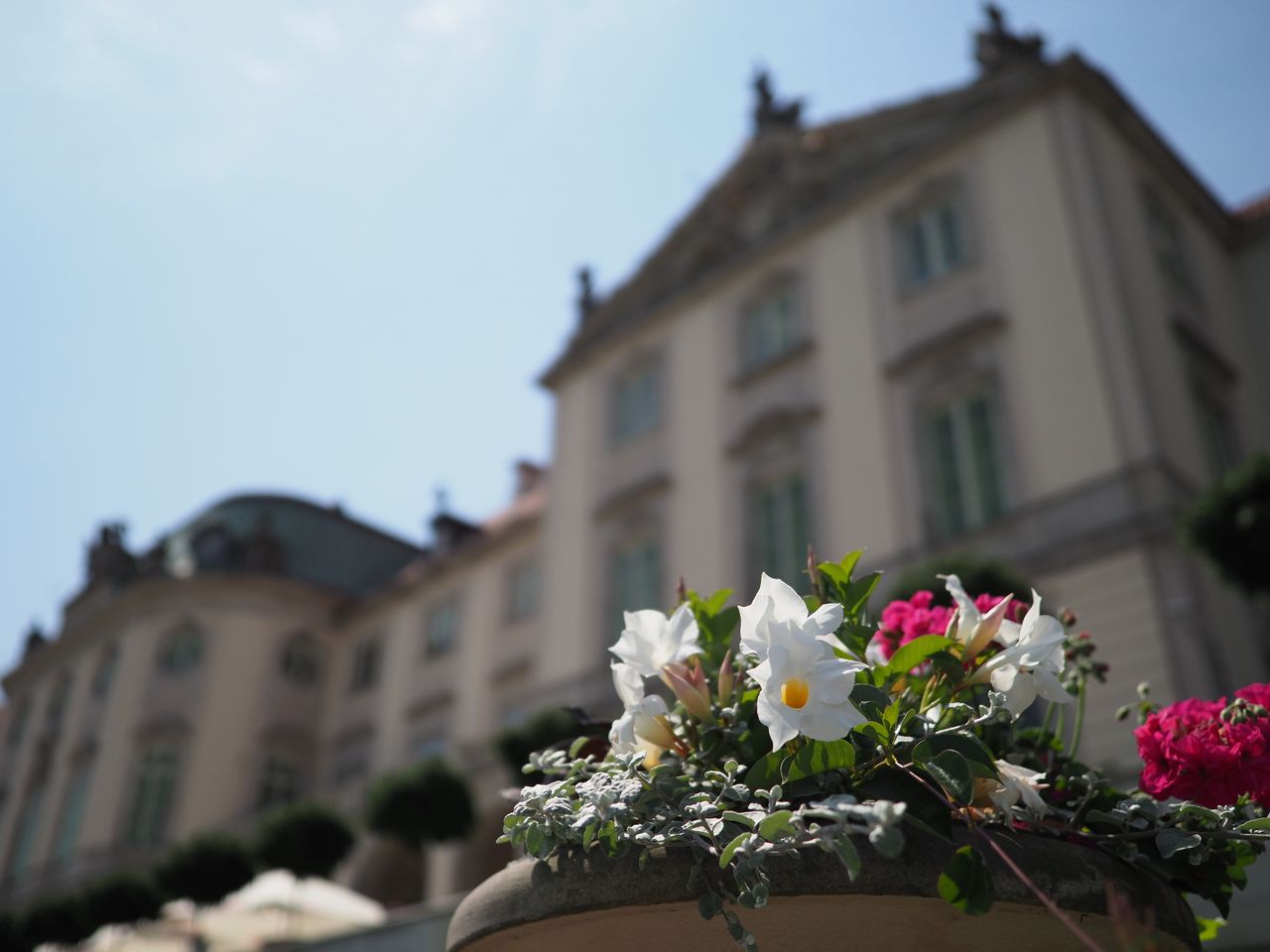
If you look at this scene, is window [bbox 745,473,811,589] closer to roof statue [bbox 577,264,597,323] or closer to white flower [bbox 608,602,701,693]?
roof statue [bbox 577,264,597,323]

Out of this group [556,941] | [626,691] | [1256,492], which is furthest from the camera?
[1256,492]

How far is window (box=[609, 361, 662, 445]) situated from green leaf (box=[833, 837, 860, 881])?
664 inches

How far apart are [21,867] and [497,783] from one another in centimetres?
1470

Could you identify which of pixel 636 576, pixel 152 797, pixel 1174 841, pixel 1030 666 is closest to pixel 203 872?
pixel 636 576

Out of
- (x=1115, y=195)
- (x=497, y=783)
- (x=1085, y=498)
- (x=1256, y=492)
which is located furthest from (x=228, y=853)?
(x=1115, y=195)

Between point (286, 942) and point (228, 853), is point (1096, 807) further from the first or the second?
point (228, 853)

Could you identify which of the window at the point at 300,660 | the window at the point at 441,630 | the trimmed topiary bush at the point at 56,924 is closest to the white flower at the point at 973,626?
the trimmed topiary bush at the point at 56,924

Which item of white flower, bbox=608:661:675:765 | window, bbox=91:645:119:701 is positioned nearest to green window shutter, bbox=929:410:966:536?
white flower, bbox=608:661:675:765

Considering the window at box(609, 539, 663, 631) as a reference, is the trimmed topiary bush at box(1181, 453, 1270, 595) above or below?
below

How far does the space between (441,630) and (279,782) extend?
556 centimetres

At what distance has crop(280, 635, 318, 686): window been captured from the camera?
90.6ft

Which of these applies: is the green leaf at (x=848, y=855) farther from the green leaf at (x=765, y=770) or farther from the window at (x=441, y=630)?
the window at (x=441, y=630)

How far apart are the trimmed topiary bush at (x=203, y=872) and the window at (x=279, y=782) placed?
10619 millimetres

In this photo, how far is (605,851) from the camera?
185cm
